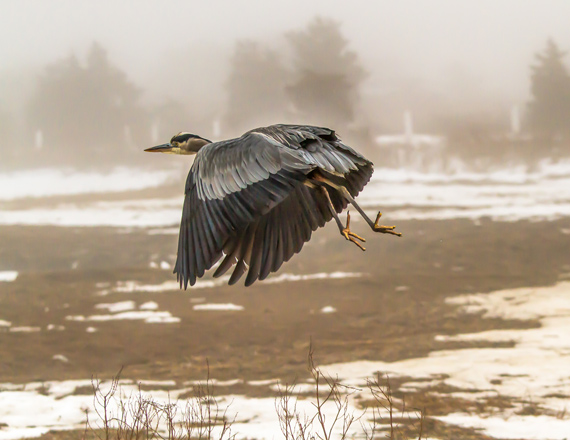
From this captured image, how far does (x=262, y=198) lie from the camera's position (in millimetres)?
5102

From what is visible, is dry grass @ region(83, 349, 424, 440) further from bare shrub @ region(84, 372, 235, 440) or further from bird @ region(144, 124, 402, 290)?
bird @ region(144, 124, 402, 290)

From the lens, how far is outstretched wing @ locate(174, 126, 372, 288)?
200 inches

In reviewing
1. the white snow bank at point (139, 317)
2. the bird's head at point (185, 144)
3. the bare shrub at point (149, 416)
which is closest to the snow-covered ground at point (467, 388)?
the bare shrub at point (149, 416)

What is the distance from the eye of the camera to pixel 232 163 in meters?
5.31

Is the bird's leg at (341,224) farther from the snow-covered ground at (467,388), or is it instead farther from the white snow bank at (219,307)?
the white snow bank at (219,307)

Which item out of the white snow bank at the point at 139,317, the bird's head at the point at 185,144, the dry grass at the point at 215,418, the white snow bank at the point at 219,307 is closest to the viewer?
the dry grass at the point at 215,418

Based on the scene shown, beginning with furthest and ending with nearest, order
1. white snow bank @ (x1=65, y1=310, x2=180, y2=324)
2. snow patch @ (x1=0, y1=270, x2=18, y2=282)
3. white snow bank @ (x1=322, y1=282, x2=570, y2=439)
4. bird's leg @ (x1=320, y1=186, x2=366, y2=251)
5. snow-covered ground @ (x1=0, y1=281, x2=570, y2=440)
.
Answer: snow patch @ (x1=0, y1=270, x2=18, y2=282), white snow bank @ (x1=65, y1=310, x2=180, y2=324), white snow bank @ (x1=322, y1=282, x2=570, y2=439), snow-covered ground @ (x1=0, y1=281, x2=570, y2=440), bird's leg @ (x1=320, y1=186, x2=366, y2=251)

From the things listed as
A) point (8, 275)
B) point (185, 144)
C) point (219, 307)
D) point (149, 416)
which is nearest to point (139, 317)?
point (219, 307)

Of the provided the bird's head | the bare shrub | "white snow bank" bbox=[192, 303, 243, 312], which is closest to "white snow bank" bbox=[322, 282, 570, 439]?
the bare shrub

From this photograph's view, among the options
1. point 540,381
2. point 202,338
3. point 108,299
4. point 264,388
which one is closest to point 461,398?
point 540,381

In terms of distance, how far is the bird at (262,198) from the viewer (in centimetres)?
509

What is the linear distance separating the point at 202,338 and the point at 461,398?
7219 millimetres

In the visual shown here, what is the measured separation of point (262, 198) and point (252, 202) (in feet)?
0.24

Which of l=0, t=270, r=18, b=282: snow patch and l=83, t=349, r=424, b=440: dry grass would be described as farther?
l=0, t=270, r=18, b=282: snow patch
